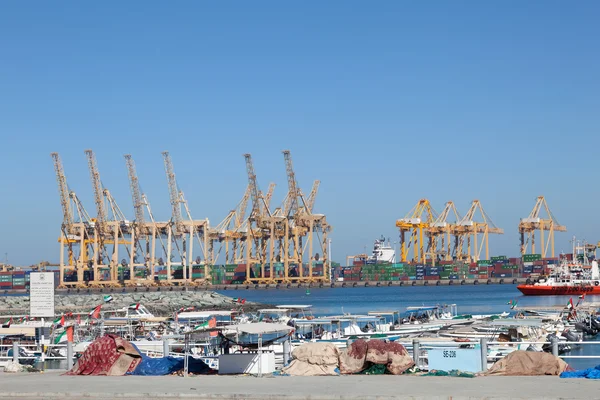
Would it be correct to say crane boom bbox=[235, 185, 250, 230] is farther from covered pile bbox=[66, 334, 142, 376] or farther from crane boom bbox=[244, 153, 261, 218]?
covered pile bbox=[66, 334, 142, 376]

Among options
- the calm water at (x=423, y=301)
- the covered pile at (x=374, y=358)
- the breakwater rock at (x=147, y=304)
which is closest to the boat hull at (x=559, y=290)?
the calm water at (x=423, y=301)

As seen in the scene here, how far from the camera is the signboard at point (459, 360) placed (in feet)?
56.6

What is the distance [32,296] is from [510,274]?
543 feet

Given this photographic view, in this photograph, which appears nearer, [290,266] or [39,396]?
[39,396]

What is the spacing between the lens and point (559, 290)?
316 ft

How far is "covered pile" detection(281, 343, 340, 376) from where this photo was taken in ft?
57.3

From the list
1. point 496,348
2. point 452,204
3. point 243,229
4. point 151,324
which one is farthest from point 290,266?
point 496,348

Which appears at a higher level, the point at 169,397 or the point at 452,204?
the point at 452,204

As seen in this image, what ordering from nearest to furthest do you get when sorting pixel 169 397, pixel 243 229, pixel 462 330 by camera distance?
pixel 169 397, pixel 462 330, pixel 243 229

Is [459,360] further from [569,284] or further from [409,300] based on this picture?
[409,300]

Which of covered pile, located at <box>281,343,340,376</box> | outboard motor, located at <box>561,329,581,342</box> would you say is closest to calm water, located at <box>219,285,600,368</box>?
outboard motor, located at <box>561,329,581,342</box>

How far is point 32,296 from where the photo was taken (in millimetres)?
23750

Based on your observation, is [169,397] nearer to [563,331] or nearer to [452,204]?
[563,331]

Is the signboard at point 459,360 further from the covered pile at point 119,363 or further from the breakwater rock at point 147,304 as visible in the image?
the breakwater rock at point 147,304
